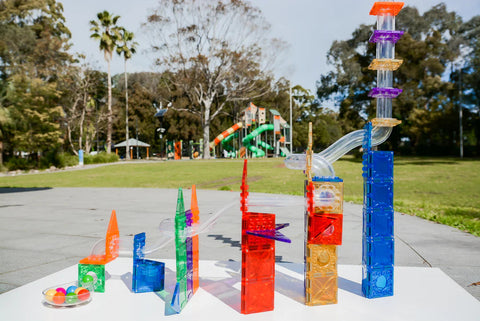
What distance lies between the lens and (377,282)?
2398 mm

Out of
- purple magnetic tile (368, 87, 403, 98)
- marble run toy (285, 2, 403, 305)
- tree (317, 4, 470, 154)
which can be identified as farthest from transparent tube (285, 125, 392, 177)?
tree (317, 4, 470, 154)

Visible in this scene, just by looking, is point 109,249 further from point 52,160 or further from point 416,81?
point 416,81

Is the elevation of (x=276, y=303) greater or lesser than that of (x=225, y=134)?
lesser

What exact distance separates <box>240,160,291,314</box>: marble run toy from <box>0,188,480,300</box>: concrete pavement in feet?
1.04

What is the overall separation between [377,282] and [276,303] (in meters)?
0.67

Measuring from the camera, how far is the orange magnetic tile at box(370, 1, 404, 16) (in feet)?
7.78

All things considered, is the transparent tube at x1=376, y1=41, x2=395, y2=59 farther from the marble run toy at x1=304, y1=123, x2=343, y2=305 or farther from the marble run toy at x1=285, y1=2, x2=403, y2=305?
the marble run toy at x1=304, y1=123, x2=343, y2=305

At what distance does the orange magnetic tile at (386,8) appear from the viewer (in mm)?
2372

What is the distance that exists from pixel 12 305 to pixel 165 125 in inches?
1923

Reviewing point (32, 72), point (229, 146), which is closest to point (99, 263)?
point (32, 72)

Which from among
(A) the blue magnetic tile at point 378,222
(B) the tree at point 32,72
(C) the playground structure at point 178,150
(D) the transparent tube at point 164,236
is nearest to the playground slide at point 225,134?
(C) the playground structure at point 178,150

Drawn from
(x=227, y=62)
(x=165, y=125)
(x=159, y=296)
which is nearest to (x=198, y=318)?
(x=159, y=296)

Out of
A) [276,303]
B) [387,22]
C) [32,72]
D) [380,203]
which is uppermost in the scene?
[32,72]

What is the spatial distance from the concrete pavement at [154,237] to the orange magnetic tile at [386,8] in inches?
51.7
